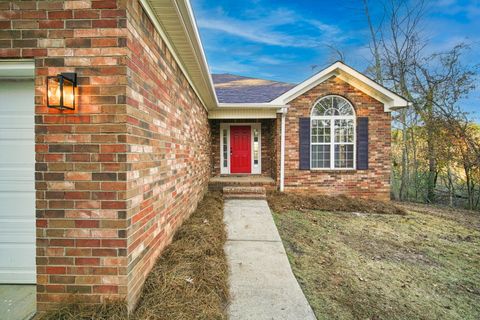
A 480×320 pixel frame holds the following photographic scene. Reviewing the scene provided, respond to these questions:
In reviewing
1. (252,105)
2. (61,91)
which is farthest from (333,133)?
(61,91)

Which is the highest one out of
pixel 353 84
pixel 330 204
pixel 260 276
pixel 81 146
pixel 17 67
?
pixel 353 84

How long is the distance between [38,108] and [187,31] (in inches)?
70.3

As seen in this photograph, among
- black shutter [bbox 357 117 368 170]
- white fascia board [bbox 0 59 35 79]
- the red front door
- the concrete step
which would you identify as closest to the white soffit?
white fascia board [bbox 0 59 35 79]

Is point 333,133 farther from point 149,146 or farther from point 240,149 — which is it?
point 149,146

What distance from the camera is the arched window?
6.97 metres

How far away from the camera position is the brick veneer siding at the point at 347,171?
687cm

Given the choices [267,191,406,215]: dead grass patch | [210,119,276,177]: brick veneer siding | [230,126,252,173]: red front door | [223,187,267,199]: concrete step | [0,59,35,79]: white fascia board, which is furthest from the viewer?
[230,126,252,173]: red front door

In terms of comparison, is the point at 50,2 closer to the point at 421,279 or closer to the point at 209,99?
the point at 209,99

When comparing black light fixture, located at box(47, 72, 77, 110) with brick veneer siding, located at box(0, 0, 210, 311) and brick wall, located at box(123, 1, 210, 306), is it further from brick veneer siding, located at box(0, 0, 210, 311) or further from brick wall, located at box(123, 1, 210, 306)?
brick wall, located at box(123, 1, 210, 306)

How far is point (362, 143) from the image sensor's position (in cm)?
686

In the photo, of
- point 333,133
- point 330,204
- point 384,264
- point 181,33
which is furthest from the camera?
point 333,133

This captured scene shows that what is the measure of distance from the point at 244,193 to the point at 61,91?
17.6ft

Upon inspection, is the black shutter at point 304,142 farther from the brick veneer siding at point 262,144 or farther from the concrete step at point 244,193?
the concrete step at point 244,193

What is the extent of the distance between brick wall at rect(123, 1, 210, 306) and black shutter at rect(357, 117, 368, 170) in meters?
6.10
